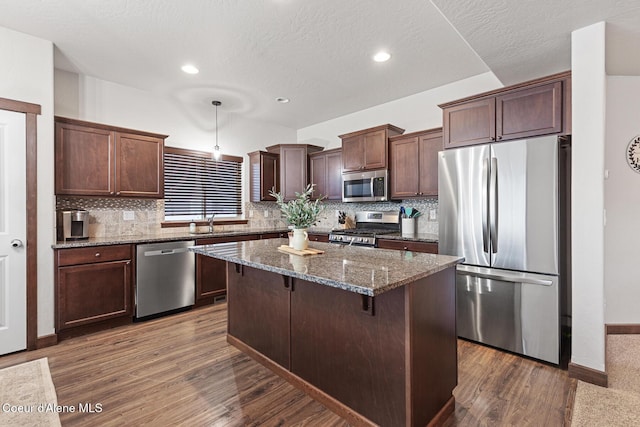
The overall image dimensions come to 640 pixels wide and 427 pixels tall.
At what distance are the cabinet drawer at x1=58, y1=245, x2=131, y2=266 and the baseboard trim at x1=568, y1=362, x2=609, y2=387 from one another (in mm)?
4231

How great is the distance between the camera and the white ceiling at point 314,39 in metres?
2.20

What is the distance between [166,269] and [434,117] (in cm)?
393

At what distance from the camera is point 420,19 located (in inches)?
102

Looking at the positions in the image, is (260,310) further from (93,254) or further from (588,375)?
(588,375)

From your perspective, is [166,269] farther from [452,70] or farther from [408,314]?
[452,70]

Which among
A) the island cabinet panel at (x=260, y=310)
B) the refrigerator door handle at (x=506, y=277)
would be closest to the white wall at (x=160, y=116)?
the island cabinet panel at (x=260, y=310)

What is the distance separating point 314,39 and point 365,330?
2.58 metres

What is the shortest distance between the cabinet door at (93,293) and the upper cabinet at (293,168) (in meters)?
2.74

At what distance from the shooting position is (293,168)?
540cm

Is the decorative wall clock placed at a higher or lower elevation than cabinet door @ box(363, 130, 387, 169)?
lower

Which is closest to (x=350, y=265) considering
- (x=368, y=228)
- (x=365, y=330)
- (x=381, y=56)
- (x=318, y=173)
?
(x=365, y=330)

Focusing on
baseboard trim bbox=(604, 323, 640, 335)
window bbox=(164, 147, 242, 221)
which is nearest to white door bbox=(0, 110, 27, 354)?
window bbox=(164, 147, 242, 221)

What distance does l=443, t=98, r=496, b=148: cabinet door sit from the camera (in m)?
2.89

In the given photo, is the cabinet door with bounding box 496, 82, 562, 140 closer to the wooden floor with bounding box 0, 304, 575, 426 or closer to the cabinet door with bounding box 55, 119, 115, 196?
the wooden floor with bounding box 0, 304, 575, 426
